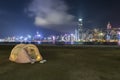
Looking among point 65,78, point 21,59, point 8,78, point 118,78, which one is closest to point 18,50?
point 21,59

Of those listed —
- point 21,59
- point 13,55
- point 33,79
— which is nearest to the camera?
point 33,79

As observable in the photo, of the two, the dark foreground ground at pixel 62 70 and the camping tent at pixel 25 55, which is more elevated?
the camping tent at pixel 25 55

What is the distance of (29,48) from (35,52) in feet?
2.72

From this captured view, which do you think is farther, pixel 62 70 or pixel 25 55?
pixel 25 55

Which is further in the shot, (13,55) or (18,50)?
(13,55)

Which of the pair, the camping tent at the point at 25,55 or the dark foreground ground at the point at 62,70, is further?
the camping tent at the point at 25,55

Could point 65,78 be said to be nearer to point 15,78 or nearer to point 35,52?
point 15,78

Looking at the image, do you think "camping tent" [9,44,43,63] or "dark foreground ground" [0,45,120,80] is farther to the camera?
"camping tent" [9,44,43,63]

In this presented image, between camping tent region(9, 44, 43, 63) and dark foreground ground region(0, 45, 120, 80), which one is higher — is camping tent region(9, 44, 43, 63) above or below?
above

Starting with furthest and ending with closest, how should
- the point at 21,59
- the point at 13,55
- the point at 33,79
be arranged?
the point at 13,55 < the point at 21,59 < the point at 33,79

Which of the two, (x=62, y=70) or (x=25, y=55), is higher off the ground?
(x=25, y=55)

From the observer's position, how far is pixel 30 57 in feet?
54.6

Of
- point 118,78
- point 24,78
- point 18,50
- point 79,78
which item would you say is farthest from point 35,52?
point 118,78

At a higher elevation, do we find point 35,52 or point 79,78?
point 35,52
